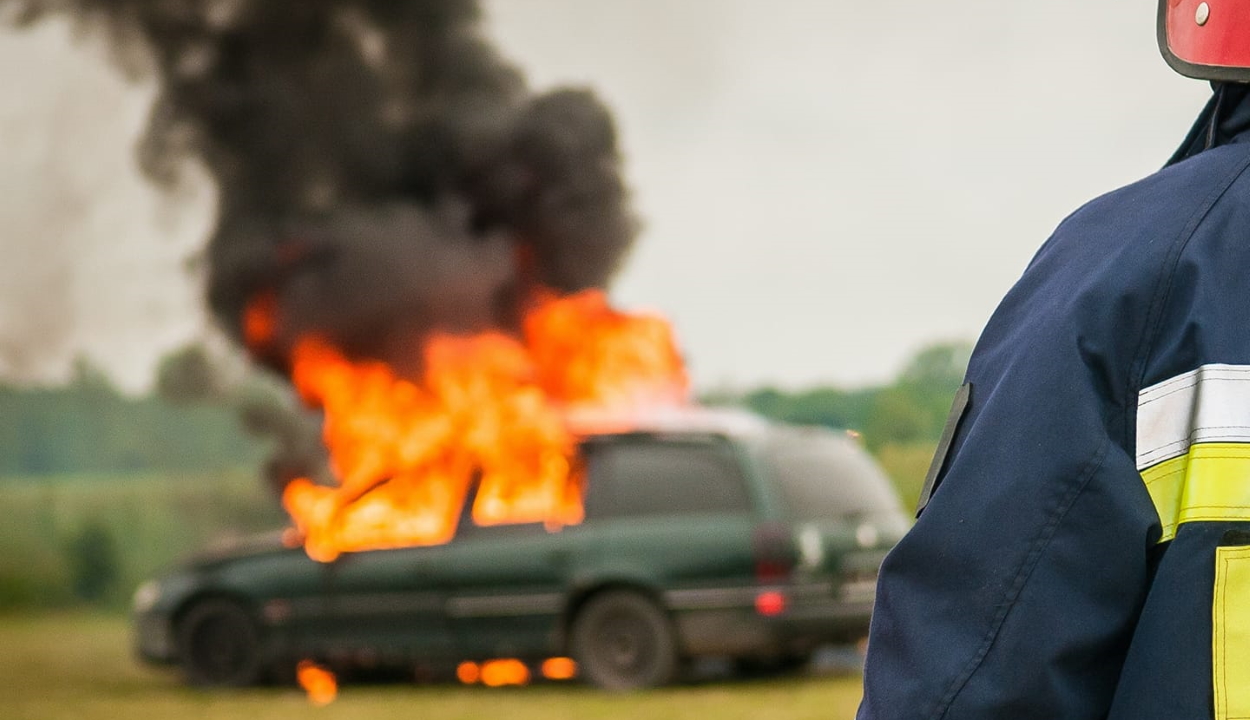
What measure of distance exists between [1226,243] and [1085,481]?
9.7 inches

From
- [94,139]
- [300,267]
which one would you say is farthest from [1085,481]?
[94,139]

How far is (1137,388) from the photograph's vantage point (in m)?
1.35

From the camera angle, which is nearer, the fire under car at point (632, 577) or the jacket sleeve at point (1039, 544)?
the jacket sleeve at point (1039, 544)

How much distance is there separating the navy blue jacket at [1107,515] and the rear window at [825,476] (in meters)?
7.14

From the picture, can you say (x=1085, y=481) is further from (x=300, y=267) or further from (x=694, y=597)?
(x=300, y=267)

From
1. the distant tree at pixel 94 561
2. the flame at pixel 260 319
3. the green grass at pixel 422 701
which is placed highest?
the flame at pixel 260 319

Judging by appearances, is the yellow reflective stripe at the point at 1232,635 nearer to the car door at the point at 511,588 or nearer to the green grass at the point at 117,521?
the car door at the point at 511,588

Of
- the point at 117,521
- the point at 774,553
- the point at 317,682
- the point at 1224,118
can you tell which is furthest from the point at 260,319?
the point at 1224,118

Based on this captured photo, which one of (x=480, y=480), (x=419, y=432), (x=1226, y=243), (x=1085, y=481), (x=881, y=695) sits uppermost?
(x=419, y=432)

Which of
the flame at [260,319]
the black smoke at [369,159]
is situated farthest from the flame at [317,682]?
the flame at [260,319]

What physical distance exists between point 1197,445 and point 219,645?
8687 mm

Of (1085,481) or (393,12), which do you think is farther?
(393,12)

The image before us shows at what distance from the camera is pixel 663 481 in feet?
28.7

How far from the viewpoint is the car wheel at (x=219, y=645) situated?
9305 millimetres
